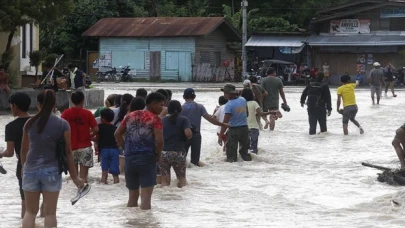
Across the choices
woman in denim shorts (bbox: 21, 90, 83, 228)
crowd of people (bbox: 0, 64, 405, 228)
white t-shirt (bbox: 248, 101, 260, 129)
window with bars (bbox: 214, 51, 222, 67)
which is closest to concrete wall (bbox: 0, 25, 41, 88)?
crowd of people (bbox: 0, 64, 405, 228)

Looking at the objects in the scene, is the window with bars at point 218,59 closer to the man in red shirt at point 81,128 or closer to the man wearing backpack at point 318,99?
the man wearing backpack at point 318,99

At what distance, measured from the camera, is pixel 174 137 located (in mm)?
12844

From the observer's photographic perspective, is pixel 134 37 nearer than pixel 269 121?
No

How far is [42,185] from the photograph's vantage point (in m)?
8.70

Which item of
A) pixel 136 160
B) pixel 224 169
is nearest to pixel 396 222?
pixel 136 160

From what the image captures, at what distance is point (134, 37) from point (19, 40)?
24.6 metres

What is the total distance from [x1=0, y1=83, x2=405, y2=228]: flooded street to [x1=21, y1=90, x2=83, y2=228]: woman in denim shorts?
5.72ft

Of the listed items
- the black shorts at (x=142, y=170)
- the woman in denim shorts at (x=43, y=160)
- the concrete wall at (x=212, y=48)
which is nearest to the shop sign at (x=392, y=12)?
the concrete wall at (x=212, y=48)

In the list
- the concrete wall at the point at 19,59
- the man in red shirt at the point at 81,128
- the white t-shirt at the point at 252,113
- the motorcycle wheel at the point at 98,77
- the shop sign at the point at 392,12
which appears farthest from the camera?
the shop sign at the point at 392,12

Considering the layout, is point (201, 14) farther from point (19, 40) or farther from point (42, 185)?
point (42, 185)

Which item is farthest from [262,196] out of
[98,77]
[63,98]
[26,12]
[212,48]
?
[212,48]

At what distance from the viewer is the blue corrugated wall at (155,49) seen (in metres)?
56.5

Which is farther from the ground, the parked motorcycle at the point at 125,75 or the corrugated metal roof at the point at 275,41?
the corrugated metal roof at the point at 275,41

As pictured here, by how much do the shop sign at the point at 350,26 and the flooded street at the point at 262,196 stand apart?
3837cm
